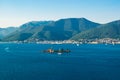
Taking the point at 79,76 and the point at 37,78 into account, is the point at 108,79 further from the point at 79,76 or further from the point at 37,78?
the point at 37,78

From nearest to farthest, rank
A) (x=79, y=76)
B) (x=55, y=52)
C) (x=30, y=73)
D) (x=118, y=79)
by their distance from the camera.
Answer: (x=118, y=79) < (x=79, y=76) < (x=30, y=73) < (x=55, y=52)

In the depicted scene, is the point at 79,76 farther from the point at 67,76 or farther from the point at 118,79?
the point at 118,79

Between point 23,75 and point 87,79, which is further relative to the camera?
point 23,75

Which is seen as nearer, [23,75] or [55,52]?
[23,75]

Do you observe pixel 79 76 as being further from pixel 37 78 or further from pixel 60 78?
pixel 37 78

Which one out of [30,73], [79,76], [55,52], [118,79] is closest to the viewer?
[118,79]

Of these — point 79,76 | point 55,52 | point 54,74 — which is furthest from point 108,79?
point 55,52

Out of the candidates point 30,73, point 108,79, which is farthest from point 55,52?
point 108,79

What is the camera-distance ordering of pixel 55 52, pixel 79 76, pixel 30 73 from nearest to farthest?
1. pixel 79 76
2. pixel 30 73
3. pixel 55 52
